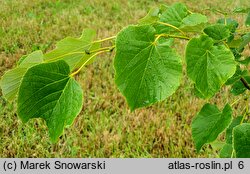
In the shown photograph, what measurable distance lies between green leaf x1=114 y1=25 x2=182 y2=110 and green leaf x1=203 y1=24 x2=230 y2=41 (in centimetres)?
12

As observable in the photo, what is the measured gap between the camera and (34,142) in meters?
2.85

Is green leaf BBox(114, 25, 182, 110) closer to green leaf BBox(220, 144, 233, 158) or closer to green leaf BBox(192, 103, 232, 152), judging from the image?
green leaf BBox(192, 103, 232, 152)

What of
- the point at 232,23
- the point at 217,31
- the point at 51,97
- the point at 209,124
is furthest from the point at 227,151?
the point at 51,97

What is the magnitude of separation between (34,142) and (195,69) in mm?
2392

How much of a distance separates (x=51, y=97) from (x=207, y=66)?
275 mm

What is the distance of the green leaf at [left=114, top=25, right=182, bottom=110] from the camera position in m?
0.61

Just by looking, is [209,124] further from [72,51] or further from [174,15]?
[72,51]

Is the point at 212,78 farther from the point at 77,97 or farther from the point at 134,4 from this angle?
the point at 134,4

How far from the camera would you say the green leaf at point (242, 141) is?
71 centimetres

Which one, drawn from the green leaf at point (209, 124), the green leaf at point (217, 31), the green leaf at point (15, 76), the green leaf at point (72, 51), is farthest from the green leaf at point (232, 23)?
the green leaf at point (15, 76)

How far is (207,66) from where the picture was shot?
0.66m

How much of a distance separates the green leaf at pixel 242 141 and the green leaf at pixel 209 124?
0.12 m

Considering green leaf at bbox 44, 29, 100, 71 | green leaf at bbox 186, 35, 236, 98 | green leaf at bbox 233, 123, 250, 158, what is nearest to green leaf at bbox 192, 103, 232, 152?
green leaf at bbox 233, 123, 250, 158

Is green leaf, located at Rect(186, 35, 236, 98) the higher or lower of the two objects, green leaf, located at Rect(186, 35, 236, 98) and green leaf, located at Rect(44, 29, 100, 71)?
the lower
